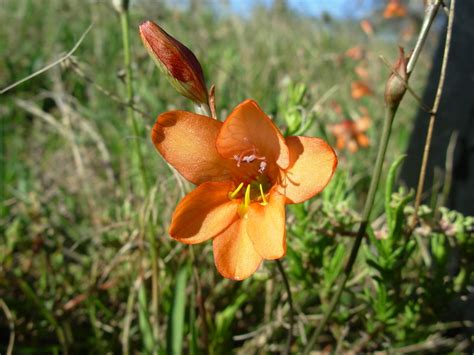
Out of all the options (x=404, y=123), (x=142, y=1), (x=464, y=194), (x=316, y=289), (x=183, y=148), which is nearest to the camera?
(x=183, y=148)

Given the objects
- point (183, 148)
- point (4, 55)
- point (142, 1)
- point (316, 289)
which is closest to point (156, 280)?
point (316, 289)

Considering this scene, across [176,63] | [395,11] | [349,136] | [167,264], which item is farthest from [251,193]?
[395,11]

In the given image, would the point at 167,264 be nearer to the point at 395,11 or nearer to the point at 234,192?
the point at 234,192

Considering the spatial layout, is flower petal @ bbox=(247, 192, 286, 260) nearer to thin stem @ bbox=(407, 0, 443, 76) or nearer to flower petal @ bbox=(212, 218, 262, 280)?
flower petal @ bbox=(212, 218, 262, 280)

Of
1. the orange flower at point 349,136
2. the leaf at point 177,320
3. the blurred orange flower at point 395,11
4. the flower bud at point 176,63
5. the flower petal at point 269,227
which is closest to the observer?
the flower petal at point 269,227

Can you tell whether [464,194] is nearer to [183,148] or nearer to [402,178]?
[402,178]

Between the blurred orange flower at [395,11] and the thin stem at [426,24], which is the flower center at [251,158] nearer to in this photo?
the thin stem at [426,24]

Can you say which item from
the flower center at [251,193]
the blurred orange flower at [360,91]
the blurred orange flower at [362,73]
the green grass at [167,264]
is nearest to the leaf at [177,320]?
the green grass at [167,264]
